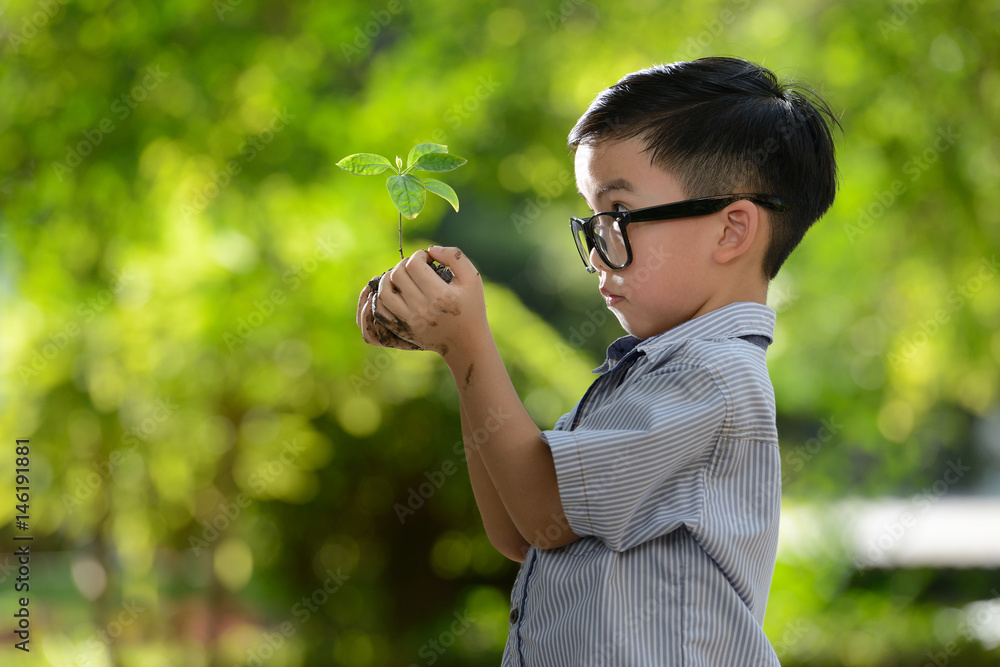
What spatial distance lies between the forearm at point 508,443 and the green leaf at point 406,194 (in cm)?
25

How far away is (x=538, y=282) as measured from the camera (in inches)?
511

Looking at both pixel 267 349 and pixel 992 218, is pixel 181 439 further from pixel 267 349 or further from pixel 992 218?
pixel 992 218

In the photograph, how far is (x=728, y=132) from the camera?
108 centimetres

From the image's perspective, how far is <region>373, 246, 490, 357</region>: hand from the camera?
38.3 inches

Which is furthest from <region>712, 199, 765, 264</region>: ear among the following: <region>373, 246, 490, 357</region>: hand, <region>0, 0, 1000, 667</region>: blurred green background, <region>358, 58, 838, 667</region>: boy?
<region>0, 0, 1000, 667</region>: blurred green background

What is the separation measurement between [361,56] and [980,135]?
285cm

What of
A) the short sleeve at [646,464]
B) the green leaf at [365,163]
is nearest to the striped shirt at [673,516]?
the short sleeve at [646,464]

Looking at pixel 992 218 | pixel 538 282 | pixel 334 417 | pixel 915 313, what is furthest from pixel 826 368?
pixel 538 282

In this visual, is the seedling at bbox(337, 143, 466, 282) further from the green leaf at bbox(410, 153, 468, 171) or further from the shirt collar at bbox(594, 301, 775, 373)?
the shirt collar at bbox(594, 301, 775, 373)

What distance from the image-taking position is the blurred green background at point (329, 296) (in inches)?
121

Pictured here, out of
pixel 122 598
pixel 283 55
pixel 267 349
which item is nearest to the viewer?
pixel 283 55

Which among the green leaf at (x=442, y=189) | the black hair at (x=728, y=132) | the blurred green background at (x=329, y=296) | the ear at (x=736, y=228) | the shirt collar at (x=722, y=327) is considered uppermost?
the black hair at (x=728, y=132)

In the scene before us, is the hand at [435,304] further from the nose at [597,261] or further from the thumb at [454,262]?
the nose at [597,261]

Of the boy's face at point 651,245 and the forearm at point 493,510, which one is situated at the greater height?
the boy's face at point 651,245
